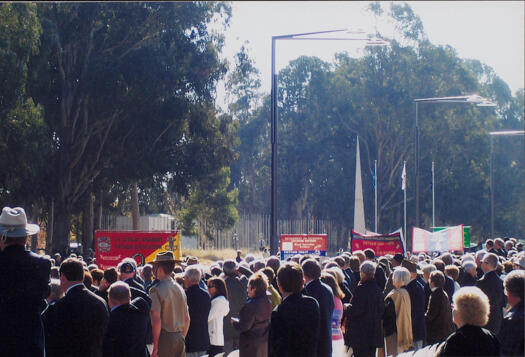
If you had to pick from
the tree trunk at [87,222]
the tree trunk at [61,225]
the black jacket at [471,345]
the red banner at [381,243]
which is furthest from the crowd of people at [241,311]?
the tree trunk at [87,222]

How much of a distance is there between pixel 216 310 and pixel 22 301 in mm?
4121

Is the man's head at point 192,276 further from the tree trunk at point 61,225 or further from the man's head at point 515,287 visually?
the tree trunk at point 61,225

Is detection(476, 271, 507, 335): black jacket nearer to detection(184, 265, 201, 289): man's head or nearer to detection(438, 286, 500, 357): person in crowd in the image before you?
detection(184, 265, 201, 289): man's head

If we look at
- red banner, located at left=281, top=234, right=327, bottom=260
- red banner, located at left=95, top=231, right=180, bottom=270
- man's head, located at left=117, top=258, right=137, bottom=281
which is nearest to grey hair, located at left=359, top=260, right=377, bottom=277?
man's head, located at left=117, top=258, right=137, bottom=281

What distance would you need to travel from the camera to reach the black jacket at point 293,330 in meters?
7.09

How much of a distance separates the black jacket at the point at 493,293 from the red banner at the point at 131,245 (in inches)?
257

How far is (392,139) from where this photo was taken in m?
66.0

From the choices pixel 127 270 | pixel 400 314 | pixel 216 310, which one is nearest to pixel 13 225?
pixel 127 270

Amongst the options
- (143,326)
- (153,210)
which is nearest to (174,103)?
(153,210)

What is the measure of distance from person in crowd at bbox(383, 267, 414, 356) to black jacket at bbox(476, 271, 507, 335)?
1.48m

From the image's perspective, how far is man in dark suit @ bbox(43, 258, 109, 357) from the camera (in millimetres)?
6816

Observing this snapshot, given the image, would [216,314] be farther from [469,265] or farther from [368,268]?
[469,265]

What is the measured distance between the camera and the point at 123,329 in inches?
295

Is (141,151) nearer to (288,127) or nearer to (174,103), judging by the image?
(174,103)
